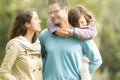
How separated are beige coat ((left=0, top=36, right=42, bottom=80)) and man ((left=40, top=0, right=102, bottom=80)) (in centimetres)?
16

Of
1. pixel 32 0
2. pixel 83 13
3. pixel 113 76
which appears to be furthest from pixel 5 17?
pixel 83 13

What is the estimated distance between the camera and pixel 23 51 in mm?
6191

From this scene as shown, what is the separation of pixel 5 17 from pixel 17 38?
1808 centimetres

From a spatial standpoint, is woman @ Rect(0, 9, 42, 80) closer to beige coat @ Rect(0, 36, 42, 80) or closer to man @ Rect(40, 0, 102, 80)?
beige coat @ Rect(0, 36, 42, 80)

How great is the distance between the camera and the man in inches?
251

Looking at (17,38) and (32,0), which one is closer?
(17,38)

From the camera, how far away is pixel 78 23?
21.2 feet

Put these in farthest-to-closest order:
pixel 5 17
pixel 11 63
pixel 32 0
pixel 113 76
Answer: pixel 113 76 < pixel 32 0 < pixel 5 17 < pixel 11 63

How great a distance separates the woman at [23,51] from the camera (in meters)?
6.14

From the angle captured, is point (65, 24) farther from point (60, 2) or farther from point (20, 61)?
point (20, 61)

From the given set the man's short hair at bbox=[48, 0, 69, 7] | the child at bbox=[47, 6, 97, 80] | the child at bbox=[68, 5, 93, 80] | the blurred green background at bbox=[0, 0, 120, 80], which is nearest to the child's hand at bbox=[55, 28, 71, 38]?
the child at bbox=[47, 6, 97, 80]

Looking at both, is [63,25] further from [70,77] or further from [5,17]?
[5,17]

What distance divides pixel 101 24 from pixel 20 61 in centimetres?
2862

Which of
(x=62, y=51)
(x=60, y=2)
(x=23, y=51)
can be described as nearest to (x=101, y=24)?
(x=60, y=2)
